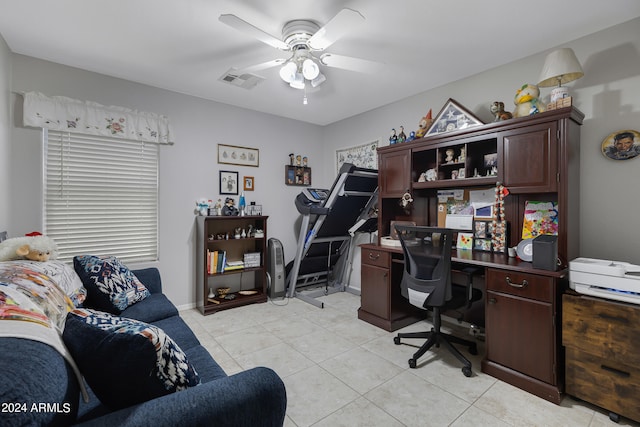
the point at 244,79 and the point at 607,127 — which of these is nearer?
the point at 607,127

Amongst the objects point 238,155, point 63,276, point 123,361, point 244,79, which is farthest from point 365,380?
point 238,155

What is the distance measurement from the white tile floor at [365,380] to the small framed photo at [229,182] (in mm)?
1623

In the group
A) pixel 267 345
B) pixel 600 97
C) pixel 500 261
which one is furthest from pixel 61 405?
pixel 600 97

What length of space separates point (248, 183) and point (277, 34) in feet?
7.00

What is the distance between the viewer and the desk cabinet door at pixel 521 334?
6.45 feet

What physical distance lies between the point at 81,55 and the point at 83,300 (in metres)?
2.25

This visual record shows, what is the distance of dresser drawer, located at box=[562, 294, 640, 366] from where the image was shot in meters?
1.70

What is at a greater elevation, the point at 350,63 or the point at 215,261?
the point at 350,63

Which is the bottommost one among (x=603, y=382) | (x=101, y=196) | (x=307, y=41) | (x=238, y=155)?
(x=603, y=382)

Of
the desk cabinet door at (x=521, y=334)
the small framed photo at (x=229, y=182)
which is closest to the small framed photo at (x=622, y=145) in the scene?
the desk cabinet door at (x=521, y=334)

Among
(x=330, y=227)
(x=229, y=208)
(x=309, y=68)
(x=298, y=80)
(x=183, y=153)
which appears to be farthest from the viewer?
(x=330, y=227)

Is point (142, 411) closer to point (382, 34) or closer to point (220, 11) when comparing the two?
point (220, 11)

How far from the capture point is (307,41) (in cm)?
224

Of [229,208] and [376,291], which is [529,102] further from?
[229,208]
